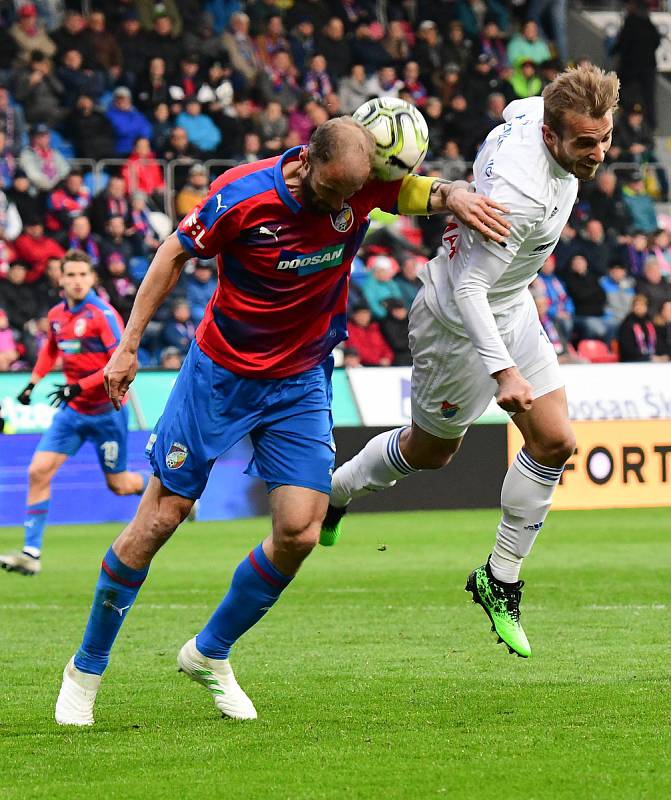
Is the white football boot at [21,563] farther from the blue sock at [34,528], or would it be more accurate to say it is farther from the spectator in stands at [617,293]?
the spectator in stands at [617,293]

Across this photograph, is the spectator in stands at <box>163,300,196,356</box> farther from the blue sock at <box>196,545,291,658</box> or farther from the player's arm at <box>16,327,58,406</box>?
the blue sock at <box>196,545,291,658</box>

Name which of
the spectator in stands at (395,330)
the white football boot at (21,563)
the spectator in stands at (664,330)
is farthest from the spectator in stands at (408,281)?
the white football boot at (21,563)

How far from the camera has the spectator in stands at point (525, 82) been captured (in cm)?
2361

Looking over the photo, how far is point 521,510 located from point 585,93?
189cm

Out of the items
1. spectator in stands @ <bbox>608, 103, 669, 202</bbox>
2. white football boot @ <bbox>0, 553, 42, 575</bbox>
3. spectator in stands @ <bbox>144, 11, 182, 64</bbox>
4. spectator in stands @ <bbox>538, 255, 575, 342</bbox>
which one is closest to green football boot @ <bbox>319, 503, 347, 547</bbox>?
white football boot @ <bbox>0, 553, 42, 575</bbox>

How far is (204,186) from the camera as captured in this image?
19.6 m

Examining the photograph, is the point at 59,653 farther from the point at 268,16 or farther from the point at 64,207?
the point at 268,16

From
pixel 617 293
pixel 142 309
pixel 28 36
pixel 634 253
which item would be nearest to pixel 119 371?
pixel 142 309

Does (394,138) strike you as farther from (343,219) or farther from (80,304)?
(80,304)

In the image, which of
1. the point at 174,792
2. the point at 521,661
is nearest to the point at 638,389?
the point at 521,661

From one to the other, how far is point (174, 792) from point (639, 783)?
1.40 meters

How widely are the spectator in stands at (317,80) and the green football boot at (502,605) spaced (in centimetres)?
1593

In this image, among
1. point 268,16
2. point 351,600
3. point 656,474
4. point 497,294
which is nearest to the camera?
point 497,294

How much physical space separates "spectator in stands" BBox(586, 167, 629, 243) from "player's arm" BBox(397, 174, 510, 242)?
1694 cm
